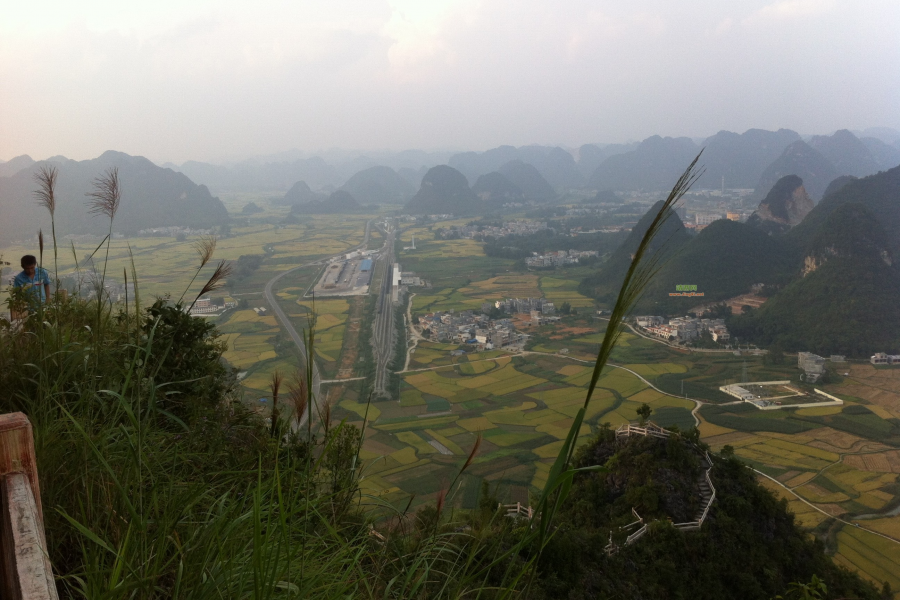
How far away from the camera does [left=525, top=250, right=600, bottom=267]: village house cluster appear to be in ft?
117

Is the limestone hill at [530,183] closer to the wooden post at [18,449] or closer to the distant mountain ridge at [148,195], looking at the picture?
the distant mountain ridge at [148,195]

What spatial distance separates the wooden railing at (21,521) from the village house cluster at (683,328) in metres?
22.1

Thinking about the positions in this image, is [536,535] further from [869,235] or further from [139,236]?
[139,236]

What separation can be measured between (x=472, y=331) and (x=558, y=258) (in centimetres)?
1743

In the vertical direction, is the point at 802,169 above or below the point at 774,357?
above

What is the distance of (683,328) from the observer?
2209 cm

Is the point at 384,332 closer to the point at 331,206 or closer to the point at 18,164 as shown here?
the point at 18,164

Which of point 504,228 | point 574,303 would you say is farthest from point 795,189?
point 574,303

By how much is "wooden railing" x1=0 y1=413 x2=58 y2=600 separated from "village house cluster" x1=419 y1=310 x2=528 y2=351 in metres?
Answer: 18.9

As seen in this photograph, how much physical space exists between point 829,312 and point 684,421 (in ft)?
42.2

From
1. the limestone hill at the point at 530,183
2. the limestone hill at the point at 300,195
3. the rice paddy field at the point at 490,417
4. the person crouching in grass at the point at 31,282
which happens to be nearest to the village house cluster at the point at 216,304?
the rice paddy field at the point at 490,417

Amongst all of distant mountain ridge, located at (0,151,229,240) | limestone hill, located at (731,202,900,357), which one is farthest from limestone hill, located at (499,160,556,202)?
limestone hill, located at (731,202,900,357)

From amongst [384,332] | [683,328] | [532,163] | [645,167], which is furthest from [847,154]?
[384,332]

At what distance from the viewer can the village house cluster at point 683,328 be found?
2141cm
